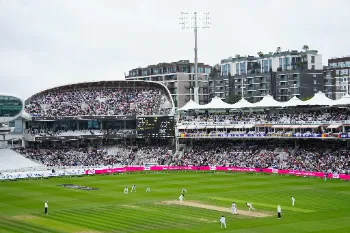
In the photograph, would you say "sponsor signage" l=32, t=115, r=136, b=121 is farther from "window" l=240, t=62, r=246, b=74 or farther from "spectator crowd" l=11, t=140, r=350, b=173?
"window" l=240, t=62, r=246, b=74

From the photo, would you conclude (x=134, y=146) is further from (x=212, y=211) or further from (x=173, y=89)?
(x=212, y=211)

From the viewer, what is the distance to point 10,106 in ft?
283

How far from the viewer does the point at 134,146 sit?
95.4 metres

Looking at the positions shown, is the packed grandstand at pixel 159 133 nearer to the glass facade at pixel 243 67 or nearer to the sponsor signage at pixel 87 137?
the sponsor signage at pixel 87 137

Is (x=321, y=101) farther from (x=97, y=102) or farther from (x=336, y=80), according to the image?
(x=336, y=80)

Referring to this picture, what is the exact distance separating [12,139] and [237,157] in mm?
35458

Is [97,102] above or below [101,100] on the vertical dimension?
below

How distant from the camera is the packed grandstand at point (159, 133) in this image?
78219mm

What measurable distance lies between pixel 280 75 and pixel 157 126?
1881 inches

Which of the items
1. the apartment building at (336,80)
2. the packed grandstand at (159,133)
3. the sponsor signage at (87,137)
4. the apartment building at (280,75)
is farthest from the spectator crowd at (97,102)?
the apartment building at (336,80)

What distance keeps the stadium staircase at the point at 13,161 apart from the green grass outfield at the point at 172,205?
9859mm

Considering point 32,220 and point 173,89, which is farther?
point 173,89

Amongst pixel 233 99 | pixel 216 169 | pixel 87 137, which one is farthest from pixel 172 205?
pixel 233 99

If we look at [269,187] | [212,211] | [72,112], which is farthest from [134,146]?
[212,211]
